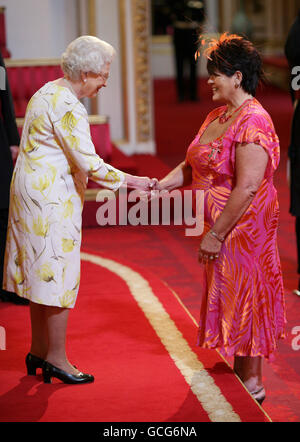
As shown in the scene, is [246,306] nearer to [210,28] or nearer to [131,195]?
[210,28]

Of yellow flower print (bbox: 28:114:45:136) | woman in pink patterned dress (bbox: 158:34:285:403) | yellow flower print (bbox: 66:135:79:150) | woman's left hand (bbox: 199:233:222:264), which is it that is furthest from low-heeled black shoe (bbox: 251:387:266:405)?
yellow flower print (bbox: 28:114:45:136)

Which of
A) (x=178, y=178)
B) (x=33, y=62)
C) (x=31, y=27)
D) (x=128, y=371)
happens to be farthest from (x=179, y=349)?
(x=31, y=27)

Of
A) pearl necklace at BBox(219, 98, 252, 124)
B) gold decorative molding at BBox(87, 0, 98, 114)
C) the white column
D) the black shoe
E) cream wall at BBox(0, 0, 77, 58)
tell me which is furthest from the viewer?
the white column

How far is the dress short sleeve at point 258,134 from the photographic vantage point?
308 cm

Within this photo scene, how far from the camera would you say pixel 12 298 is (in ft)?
14.7

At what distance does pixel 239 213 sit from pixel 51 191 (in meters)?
0.74

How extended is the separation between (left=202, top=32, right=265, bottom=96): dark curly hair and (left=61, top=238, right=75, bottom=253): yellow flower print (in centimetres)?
88

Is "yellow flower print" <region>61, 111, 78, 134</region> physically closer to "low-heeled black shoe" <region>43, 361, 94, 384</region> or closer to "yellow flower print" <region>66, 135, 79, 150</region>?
"yellow flower print" <region>66, 135, 79, 150</region>

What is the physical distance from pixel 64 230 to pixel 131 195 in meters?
3.69

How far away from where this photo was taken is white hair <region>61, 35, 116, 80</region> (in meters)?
2.99

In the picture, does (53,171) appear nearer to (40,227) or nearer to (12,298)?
(40,227)
